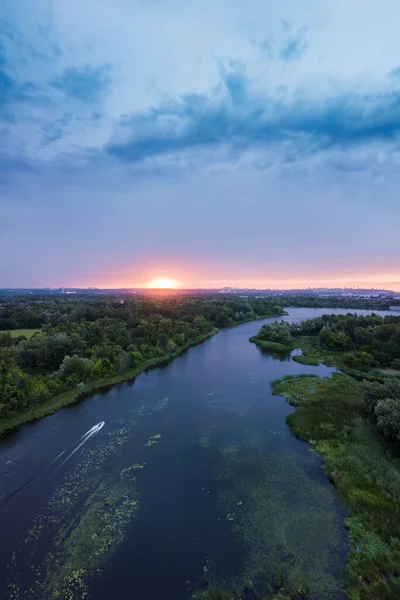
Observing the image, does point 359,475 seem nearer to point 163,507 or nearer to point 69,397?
point 163,507

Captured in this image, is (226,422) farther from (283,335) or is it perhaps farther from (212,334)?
(212,334)

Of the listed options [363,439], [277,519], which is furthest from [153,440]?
[363,439]

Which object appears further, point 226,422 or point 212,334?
point 212,334

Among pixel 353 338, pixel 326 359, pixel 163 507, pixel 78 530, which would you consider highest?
pixel 353 338

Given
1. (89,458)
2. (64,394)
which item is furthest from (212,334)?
(89,458)

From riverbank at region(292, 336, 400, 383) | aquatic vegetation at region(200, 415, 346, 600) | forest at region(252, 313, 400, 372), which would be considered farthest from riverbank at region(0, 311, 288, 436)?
forest at region(252, 313, 400, 372)

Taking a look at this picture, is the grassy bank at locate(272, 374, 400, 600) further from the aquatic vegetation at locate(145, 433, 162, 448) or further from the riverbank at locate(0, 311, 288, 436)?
the riverbank at locate(0, 311, 288, 436)
